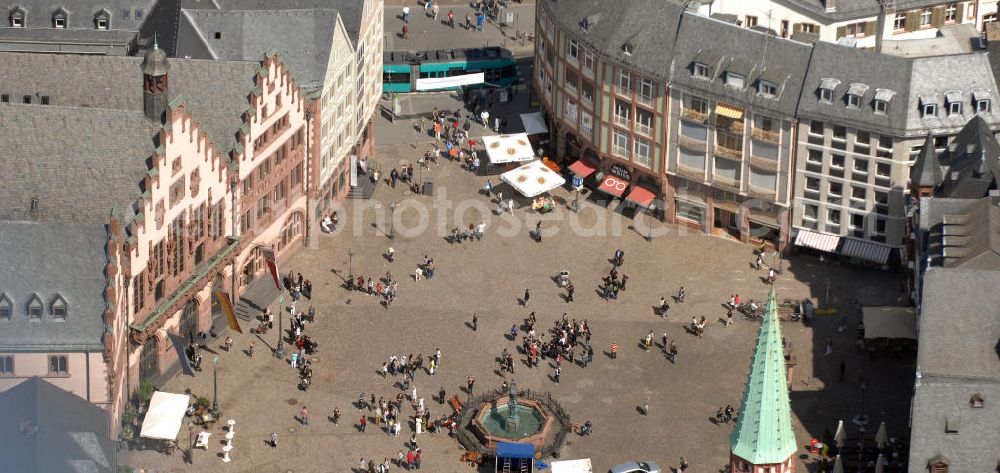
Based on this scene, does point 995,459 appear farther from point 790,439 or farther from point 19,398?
point 19,398

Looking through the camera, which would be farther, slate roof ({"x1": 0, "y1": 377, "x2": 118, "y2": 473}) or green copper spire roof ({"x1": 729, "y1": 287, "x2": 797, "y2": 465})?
slate roof ({"x1": 0, "y1": 377, "x2": 118, "y2": 473})

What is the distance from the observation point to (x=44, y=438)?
7495 inches

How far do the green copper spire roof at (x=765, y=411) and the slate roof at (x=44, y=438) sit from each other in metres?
46.5

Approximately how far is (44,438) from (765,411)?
5115 cm

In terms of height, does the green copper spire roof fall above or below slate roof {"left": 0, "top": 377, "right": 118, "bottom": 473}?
above

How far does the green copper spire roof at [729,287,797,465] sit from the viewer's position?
185 m

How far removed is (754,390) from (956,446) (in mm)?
20730

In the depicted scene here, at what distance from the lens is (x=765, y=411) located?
188 meters

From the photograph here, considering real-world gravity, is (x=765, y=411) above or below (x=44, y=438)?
above

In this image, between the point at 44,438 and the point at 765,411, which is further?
the point at 44,438

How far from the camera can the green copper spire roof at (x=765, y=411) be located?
18462 centimetres

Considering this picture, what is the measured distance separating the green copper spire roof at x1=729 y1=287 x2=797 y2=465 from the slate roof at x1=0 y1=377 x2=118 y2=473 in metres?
46.5

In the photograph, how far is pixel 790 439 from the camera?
191 m

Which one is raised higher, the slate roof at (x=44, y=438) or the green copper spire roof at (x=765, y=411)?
the green copper spire roof at (x=765, y=411)
